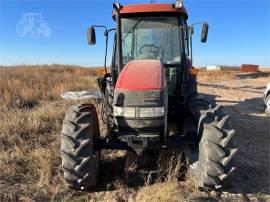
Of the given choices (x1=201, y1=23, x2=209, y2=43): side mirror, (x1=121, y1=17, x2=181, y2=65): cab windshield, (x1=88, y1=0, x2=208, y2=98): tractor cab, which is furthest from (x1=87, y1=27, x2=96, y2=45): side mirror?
(x1=201, y1=23, x2=209, y2=43): side mirror

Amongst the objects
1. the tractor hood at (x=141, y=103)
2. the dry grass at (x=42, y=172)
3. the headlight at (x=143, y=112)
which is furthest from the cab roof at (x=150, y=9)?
the dry grass at (x=42, y=172)

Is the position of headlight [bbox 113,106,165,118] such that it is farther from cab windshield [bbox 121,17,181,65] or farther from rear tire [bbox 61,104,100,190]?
cab windshield [bbox 121,17,181,65]

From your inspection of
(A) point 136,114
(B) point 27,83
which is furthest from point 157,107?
(B) point 27,83

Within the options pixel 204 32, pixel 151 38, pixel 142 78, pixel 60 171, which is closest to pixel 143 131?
pixel 142 78

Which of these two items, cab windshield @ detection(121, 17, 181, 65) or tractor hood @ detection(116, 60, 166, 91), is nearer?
tractor hood @ detection(116, 60, 166, 91)

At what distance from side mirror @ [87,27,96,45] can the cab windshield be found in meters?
0.47

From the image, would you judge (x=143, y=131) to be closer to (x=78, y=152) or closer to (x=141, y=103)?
(x=141, y=103)

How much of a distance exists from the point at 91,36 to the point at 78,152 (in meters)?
2.13

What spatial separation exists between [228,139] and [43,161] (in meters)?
2.55

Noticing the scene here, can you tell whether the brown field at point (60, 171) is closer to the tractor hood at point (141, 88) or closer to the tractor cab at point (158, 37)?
the tractor hood at point (141, 88)

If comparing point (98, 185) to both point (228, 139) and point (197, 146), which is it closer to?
point (197, 146)

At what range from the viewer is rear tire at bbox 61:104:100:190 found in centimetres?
416

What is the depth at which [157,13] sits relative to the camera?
18.2 feet

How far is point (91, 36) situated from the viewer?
555cm
